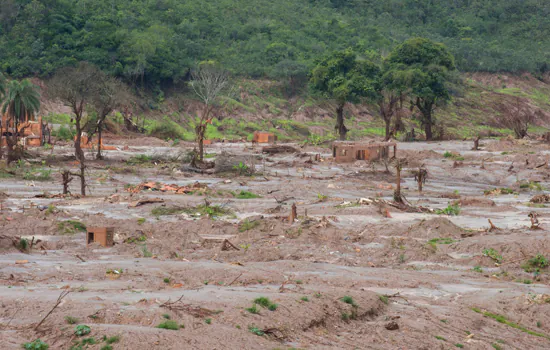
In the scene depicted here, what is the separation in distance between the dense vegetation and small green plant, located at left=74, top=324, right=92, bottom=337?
7524 cm

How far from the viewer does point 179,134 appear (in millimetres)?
72250

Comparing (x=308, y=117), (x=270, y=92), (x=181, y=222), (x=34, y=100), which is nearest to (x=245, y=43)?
(x=270, y=92)

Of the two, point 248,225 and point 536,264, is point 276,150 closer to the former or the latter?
point 248,225

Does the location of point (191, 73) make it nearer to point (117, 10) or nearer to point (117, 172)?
point (117, 10)

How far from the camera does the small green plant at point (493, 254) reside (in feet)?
60.7

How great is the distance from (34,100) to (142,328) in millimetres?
51308

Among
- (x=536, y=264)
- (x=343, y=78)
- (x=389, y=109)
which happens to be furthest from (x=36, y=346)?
(x=343, y=78)

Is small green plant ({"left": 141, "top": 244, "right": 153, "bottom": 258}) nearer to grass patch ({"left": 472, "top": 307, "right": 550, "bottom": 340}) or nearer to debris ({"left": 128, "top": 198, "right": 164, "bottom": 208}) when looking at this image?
grass patch ({"left": 472, "top": 307, "right": 550, "bottom": 340})

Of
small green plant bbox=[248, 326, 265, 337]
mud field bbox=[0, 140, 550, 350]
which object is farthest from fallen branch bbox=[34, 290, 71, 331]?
small green plant bbox=[248, 326, 265, 337]

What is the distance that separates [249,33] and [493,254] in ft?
316

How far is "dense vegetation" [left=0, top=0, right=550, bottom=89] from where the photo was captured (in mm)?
85750

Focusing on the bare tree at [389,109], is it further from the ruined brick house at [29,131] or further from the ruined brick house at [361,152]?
the ruined brick house at [29,131]

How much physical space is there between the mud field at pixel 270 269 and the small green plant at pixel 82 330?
0.06 feet

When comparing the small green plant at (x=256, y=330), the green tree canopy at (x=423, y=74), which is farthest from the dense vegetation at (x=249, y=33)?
the small green plant at (x=256, y=330)
